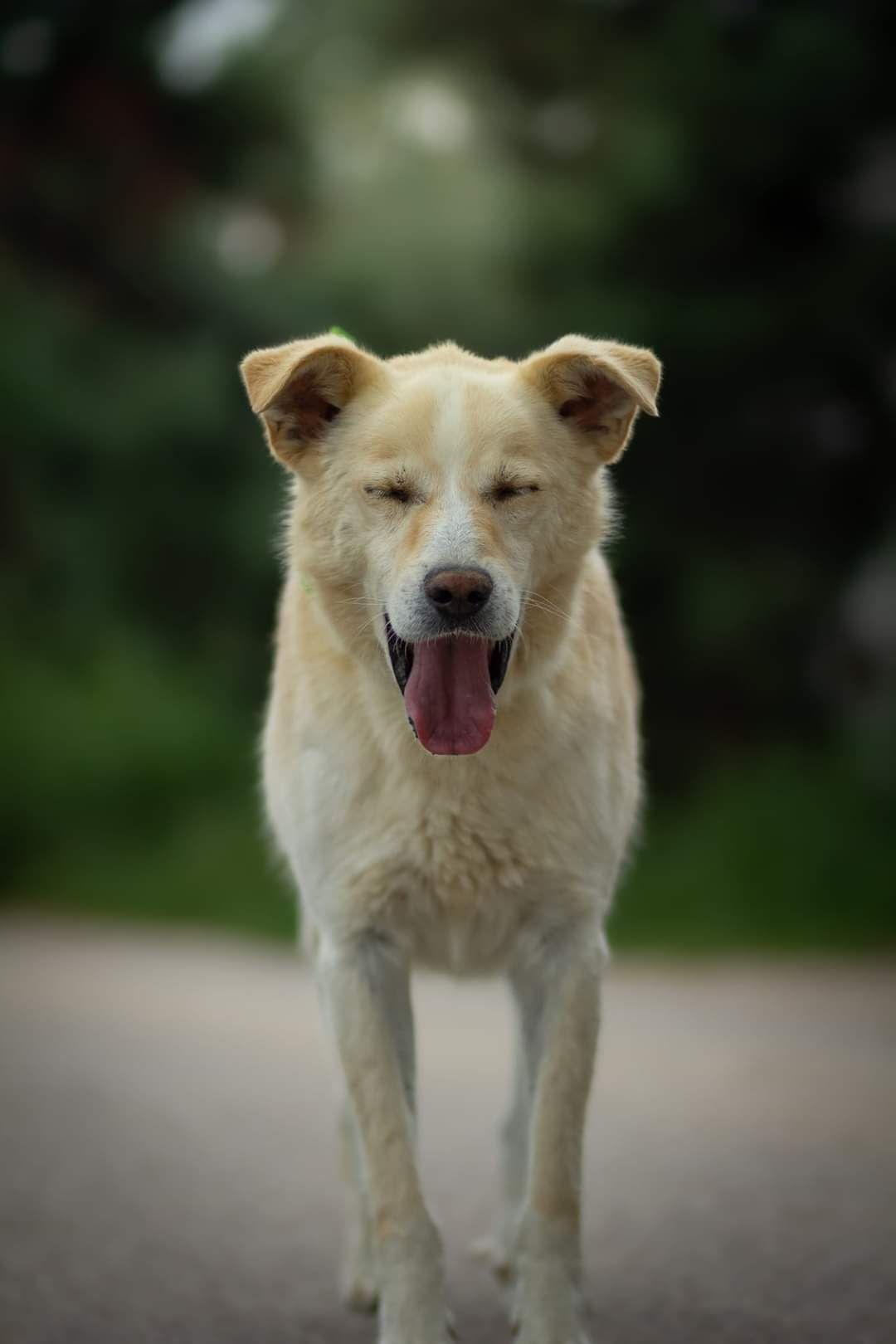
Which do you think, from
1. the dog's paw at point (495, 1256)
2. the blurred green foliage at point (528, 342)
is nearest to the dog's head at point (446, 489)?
the dog's paw at point (495, 1256)

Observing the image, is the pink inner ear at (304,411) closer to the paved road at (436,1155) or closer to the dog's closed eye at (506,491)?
the dog's closed eye at (506,491)

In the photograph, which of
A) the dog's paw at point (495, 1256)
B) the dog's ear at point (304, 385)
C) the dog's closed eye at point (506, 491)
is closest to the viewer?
the dog's closed eye at point (506, 491)

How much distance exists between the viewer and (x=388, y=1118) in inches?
140

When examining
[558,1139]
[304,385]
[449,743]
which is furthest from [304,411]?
[558,1139]

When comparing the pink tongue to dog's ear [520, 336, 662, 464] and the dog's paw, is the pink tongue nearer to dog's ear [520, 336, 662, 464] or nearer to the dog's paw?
dog's ear [520, 336, 662, 464]

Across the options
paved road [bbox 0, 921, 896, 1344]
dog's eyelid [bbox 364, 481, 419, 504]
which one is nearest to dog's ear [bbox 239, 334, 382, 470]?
dog's eyelid [bbox 364, 481, 419, 504]

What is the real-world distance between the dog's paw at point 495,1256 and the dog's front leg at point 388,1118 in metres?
0.65

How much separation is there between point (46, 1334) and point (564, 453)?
7.77 ft

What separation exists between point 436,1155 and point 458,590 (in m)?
3.20

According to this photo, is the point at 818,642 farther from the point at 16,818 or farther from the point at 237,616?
the point at 16,818

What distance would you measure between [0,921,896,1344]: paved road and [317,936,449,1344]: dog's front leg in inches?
18.9

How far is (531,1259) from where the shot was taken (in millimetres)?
3484

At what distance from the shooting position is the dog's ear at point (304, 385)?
3.54 m

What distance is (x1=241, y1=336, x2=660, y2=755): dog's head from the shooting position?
3293mm
